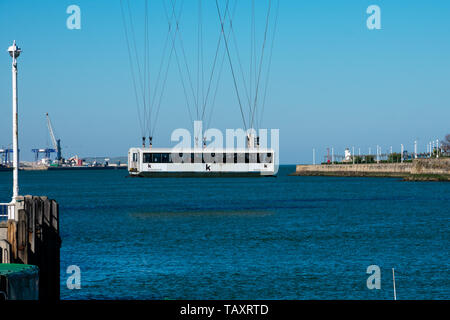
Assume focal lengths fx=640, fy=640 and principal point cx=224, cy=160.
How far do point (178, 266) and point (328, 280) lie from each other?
10114 mm

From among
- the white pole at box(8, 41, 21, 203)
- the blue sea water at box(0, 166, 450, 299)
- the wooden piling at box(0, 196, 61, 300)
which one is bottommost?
the blue sea water at box(0, 166, 450, 299)

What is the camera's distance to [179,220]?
2990 inches

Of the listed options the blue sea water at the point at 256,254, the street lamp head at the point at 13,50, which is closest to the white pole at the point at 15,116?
the street lamp head at the point at 13,50

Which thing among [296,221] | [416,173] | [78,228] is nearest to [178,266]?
[78,228]

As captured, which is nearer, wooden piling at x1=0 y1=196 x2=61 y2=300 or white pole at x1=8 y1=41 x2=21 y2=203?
wooden piling at x1=0 y1=196 x2=61 y2=300

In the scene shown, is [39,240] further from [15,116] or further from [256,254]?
[256,254]

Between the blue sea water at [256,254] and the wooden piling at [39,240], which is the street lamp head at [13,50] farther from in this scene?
the blue sea water at [256,254]

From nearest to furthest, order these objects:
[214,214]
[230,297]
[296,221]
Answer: [230,297], [296,221], [214,214]

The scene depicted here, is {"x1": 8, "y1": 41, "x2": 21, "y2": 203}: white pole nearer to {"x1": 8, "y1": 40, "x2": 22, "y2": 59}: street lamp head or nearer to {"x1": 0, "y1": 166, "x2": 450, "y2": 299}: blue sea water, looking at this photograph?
{"x1": 8, "y1": 40, "x2": 22, "y2": 59}: street lamp head

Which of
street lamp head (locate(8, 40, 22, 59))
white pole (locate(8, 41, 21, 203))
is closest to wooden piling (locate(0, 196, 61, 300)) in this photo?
white pole (locate(8, 41, 21, 203))

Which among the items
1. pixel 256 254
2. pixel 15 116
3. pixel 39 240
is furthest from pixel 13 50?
pixel 256 254

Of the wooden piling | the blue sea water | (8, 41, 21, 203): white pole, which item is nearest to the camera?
the wooden piling

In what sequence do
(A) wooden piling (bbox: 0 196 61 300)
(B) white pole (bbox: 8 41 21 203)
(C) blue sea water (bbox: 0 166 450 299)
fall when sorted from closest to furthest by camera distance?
(A) wooden piling (bbox: 0 196 61 300)
(B) white pole (bbox: 8 41 21 203)
(C) blue sea water (bbox: 0 166 450 299)
